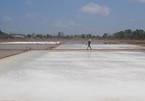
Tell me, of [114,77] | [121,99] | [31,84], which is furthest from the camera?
[114,77]

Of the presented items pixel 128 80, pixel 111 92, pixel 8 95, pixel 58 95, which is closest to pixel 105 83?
pixel 128 80

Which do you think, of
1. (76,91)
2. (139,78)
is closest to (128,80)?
(139,78)

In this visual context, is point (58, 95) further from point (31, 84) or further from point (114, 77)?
point (114, 77)

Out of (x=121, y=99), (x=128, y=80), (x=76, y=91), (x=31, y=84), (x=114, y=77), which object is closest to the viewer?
(x=121, y=99)

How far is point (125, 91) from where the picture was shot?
9.02 m

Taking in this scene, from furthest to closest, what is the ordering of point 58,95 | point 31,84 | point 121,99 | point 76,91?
point 31,84
point 76,91
point 58,95
point 121,99

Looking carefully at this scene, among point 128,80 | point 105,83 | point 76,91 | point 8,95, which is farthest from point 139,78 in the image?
point 8,95

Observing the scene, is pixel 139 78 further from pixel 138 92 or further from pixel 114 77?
pixel 138 92

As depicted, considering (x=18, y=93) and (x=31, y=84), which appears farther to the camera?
(x=31, y=84)

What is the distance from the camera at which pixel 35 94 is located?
28.0ft

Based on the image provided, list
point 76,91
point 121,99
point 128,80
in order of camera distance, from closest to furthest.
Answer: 1. point 121,99
2. point 76,91
3. point 128,80

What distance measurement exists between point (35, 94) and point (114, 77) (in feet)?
13.6

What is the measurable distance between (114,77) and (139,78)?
0.83 metres

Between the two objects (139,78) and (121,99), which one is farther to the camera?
(139,78)
